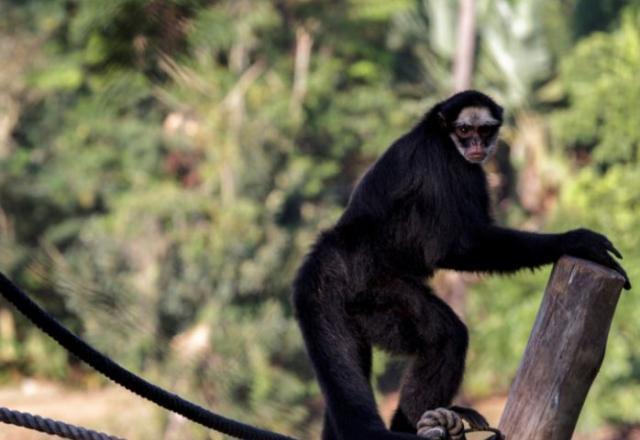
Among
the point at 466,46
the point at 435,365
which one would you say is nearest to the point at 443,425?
the point at 435,365

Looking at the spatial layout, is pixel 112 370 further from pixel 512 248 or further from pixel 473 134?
pixel 473 134

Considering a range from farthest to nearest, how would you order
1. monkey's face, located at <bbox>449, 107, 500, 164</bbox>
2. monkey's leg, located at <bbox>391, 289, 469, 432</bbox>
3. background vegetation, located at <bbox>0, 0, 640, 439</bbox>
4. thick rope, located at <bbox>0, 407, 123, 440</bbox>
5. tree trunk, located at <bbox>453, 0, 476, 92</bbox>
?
tree trunk, located at <bbox>453, 0, 476, 92</bbox>, background vegetation, located at <bbox>0, 0, 640, 439</bbox>, monkey's face, located at <bbox>449, 107, 500, 164</bbox>, monkey's leg, located at <bbox>391, 289, 469, 432</bbox>, thick rope, located at <bbox>0, 407, 123, 440</bbox>

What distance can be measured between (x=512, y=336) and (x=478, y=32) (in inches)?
334

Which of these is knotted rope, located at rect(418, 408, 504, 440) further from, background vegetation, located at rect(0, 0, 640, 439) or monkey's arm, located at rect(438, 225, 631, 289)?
background vegetation, located at rect(0, 0, 640, 439)

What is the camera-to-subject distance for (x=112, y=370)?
3381 millimetres

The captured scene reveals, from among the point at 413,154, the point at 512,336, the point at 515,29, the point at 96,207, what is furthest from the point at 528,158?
the point at 413,154

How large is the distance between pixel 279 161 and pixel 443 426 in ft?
51.4

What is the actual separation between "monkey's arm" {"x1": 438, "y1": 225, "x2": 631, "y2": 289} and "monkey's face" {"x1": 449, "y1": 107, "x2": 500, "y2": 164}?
42 centimetres

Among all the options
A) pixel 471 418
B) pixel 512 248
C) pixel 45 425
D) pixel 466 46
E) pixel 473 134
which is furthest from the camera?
pixel 466 46

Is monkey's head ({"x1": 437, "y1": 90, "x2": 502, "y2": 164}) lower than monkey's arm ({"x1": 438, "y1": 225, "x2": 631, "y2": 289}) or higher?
higher

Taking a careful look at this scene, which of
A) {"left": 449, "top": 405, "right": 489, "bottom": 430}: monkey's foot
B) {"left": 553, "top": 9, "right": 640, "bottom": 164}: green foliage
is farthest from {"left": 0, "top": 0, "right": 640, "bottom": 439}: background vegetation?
{"left": 449, "top": 405, "right": 489, "bottom": 430}: monkey's foot

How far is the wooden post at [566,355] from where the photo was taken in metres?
3.55

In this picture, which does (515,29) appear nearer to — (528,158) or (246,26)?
(528,158)

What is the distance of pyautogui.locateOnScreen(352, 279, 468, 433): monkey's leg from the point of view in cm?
447
